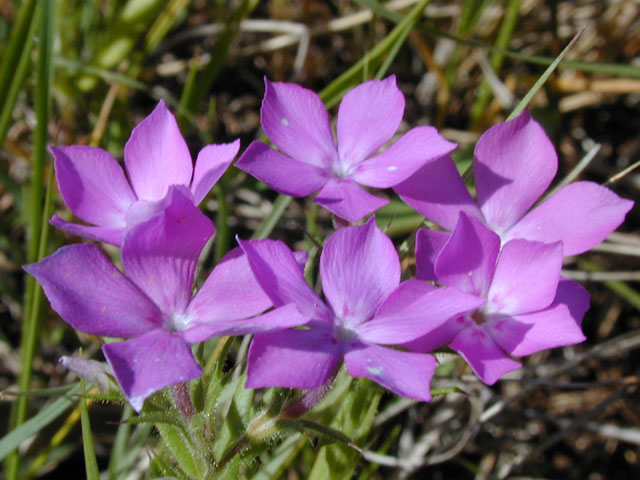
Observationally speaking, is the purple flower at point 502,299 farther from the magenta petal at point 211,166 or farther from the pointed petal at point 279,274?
the magenta petal at point 211,166

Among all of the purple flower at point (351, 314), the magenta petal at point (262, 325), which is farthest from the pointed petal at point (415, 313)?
the magenta petal at point (262, 325)

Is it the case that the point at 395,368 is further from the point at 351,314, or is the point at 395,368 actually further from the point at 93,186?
the point at 93,186

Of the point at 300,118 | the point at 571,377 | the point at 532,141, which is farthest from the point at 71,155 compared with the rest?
the point at 571,377

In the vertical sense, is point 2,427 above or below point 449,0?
below

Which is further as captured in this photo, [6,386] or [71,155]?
[6,386]

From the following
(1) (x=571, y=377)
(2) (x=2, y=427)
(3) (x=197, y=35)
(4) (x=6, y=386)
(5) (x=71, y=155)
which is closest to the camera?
(5) (x=71, y=155)

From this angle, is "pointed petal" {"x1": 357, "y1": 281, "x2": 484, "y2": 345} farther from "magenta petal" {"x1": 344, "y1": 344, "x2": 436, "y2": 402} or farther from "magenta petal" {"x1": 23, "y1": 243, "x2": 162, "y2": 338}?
"magenta petal" {"x1": 23, "y1": 243, "x2": 162, "y2": 338}

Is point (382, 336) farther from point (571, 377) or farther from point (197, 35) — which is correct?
point (197, 35)
